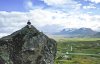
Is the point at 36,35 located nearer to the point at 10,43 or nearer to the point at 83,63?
the point at 10,43

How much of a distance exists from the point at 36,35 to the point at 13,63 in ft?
6.49

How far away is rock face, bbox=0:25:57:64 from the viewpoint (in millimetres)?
14617

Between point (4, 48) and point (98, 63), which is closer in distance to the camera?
point (4, 48)

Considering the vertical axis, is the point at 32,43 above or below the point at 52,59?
above

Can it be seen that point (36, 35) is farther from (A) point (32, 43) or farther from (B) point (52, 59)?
(B) point (52, 59)

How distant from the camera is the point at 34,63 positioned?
14812mm

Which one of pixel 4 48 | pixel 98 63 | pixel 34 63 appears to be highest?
pixel 4 48

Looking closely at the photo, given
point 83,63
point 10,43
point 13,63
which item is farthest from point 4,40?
point 83,63

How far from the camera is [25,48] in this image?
14578 millimetres

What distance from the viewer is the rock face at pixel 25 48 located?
48.0 ft

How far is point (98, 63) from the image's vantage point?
8819 centimetres

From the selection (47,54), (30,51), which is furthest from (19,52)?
(47,54)

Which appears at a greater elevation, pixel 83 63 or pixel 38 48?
pixel 38 48

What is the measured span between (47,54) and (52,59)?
51cm
